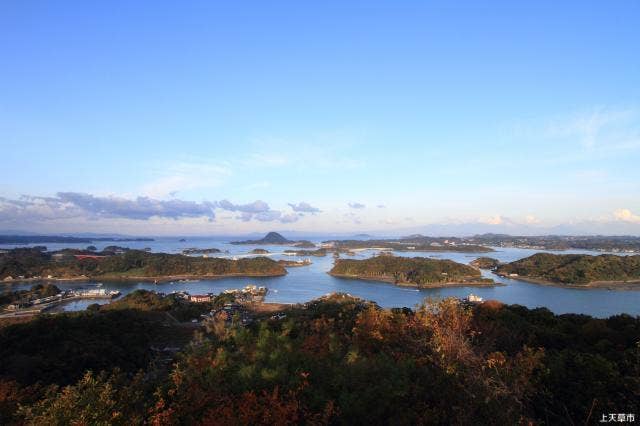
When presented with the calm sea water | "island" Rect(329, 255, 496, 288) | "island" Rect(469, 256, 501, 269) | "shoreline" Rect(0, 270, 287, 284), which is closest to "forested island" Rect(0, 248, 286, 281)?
"shoreline" Rect(0, 270, 287, 284)

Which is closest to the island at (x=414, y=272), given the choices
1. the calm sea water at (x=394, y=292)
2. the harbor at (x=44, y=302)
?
the calm sea water at (x=394, y=292)

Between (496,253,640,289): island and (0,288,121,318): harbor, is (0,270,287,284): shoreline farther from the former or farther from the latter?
(496,253,640,289): island

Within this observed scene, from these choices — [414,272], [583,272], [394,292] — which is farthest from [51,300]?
[583,272]

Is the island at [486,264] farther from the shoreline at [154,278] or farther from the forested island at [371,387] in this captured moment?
the forested island at [371,387]

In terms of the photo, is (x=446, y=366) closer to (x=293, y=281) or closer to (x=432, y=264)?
(x=293, y=281)

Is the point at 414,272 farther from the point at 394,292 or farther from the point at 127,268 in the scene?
the point at 127,268

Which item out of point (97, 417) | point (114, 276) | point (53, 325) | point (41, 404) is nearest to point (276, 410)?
point (97, 417)
